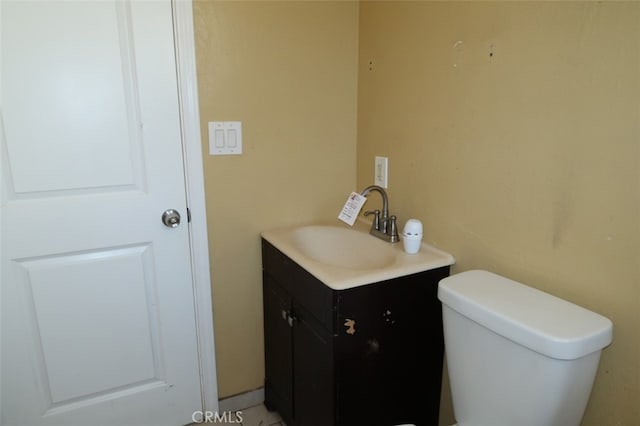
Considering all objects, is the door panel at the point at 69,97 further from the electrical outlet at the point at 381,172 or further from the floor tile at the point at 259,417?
the floor tile at the point at 259,417

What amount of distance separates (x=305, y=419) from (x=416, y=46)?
1356 mm

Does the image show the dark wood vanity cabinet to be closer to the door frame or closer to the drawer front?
the drawer front

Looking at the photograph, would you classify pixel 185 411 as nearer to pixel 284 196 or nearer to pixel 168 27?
pixel 284 196

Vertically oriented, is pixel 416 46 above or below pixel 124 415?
above

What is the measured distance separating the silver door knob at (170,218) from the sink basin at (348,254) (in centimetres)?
35

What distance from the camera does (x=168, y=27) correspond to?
1416mm

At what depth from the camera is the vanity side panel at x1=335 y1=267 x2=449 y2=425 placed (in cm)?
122

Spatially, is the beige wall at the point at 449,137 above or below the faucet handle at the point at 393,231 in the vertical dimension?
above

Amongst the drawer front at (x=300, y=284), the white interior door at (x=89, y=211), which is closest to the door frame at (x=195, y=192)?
the white interior door at (x=89, y=211)

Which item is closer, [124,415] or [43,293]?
[43,293]

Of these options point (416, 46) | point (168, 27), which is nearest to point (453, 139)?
point (416, 46)

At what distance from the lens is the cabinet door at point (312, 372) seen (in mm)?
1251

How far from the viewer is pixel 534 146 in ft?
3.52

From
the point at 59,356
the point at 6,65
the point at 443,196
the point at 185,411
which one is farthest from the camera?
the point at 185,411
